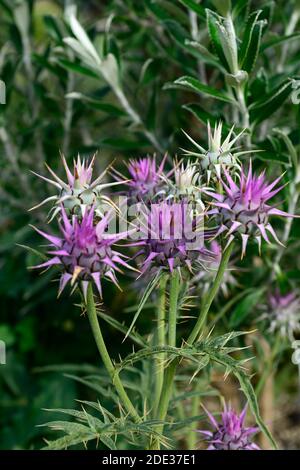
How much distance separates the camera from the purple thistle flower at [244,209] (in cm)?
83

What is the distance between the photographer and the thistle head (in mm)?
792

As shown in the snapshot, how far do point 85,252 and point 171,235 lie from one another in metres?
0.13

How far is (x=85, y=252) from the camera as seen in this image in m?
0.79

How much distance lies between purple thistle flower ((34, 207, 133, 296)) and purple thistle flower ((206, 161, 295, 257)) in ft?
0.44

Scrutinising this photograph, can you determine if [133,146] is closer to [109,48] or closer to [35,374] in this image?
[109,48]

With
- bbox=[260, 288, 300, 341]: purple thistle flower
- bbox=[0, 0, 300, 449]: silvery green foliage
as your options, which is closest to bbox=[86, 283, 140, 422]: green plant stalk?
bbox=[0, 0, 300, 449]: silvery green foliage

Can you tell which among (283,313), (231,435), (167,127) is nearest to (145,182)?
(231,435)

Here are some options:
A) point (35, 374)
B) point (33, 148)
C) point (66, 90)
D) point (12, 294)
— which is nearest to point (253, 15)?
point (66, 90)

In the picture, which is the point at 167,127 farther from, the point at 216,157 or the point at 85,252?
the point at 85,252

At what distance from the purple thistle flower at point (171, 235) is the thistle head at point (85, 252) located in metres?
0.07

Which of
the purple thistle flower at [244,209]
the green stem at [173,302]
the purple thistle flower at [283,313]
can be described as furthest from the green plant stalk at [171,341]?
the purple thistle flower at [283,313]

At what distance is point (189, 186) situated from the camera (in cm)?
88

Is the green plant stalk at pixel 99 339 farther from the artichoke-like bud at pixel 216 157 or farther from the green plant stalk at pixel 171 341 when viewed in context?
the artichoke-like bud at pixel 216 157

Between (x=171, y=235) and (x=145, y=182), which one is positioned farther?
(x=145, y=182)
